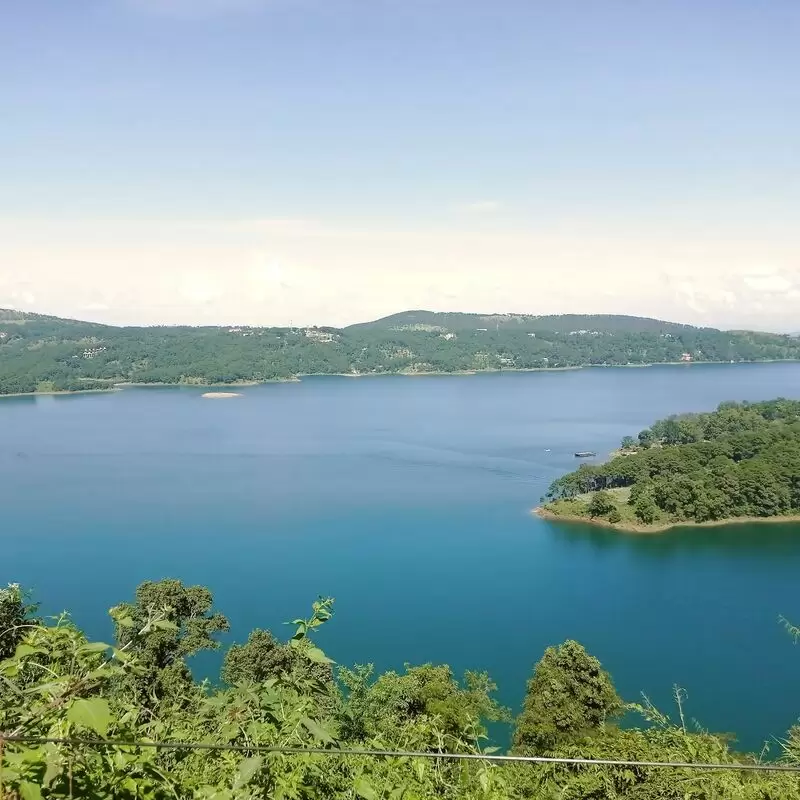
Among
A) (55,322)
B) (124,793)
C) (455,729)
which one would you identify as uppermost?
(55,322)

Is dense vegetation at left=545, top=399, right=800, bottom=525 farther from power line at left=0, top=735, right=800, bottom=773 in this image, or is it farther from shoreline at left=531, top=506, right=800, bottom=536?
power line at left=0, top=735, right=800, bottom=773

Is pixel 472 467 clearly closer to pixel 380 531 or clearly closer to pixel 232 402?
pixel 380 531

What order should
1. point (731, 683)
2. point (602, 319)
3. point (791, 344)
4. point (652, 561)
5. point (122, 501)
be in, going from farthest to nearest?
1. point (602, 319)
2. point (791, 344)
3. point (122, 501)
4. point (652, 561)
5. point (731, 683)

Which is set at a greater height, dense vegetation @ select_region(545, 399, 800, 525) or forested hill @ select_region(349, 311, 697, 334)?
forested hill @ select_region(349, 311, 697, 334)

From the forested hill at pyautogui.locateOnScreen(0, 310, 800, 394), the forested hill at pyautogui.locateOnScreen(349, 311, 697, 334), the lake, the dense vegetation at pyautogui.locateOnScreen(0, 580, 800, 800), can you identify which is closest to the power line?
the dense vegetation at pyautogui.locateOnScreen(0, 580, 800, 800)

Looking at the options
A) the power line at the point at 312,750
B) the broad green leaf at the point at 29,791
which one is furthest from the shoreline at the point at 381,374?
the broad green leaf at the point at 29,791

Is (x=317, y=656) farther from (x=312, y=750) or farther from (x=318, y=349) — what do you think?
(x=318, y=349)

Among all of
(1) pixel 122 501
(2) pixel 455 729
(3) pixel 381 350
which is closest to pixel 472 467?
(1) pixel 122 501
